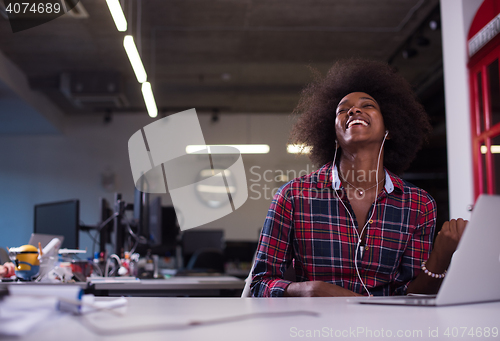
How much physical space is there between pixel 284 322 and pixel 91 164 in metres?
7.93

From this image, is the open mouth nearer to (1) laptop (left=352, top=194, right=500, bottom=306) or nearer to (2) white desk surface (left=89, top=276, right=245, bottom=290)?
(1) laptop (left=352, top=194, right=500, bottom=306)

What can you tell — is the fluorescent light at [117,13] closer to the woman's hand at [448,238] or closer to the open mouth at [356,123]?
the open mouth at [356,123]

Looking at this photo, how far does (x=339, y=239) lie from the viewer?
1.58 meters

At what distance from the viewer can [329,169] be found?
179 centimetres

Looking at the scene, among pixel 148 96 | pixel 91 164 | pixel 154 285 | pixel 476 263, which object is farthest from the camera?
pixel 91 164

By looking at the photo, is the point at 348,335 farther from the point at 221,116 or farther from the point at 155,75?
the point at 221,116

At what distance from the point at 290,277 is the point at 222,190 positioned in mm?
6767

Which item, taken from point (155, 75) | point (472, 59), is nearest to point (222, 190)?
point (155, 75)

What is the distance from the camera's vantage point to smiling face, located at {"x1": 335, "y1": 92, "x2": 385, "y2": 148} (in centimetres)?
175

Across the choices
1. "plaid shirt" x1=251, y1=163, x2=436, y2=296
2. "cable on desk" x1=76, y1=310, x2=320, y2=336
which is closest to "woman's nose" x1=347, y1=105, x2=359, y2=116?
"plaid shirt" x1=251, y1=163, x2=436, y2=296

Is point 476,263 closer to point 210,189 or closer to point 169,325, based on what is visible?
point 169,325

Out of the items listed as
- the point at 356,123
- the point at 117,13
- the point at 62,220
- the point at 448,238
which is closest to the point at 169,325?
the point at 448,238

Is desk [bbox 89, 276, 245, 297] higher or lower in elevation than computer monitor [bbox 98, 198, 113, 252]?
lower

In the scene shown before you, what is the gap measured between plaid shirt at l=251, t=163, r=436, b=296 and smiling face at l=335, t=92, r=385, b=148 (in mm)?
223
